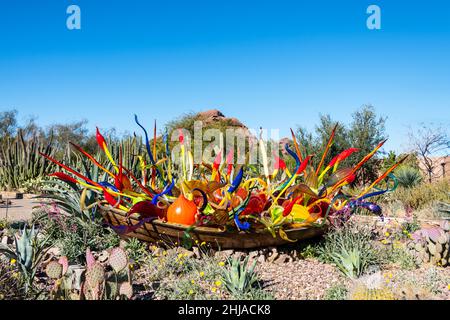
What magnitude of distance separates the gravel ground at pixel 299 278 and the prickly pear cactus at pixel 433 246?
0.88 meters

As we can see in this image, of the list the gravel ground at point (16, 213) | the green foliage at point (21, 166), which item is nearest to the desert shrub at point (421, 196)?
the gravel ground at point (16, 213)

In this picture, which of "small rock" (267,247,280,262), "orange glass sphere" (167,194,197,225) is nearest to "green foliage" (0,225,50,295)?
"orange glass sphere" (167,194,197,225)

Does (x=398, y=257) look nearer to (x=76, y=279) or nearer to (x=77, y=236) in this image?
(x=76, y=279)

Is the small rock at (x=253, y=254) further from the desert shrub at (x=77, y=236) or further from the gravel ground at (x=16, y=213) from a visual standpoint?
the gravel ground at (x=16, y=213)

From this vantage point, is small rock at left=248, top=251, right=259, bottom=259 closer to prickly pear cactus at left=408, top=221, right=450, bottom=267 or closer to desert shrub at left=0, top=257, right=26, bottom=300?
prickly pear cactus at left=408, top=221, right=450, bottom=267

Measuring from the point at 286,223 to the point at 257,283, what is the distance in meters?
0.86

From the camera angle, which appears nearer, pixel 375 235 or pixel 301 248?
pixel 301 248

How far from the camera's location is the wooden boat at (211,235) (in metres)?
3.90

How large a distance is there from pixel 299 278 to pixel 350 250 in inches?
20.4

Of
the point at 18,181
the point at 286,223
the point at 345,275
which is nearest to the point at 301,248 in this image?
the point at 286,223

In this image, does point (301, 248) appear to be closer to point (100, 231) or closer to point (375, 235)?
point (375, 235)

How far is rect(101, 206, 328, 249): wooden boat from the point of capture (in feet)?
12.8

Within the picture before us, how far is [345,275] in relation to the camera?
3.68 m
